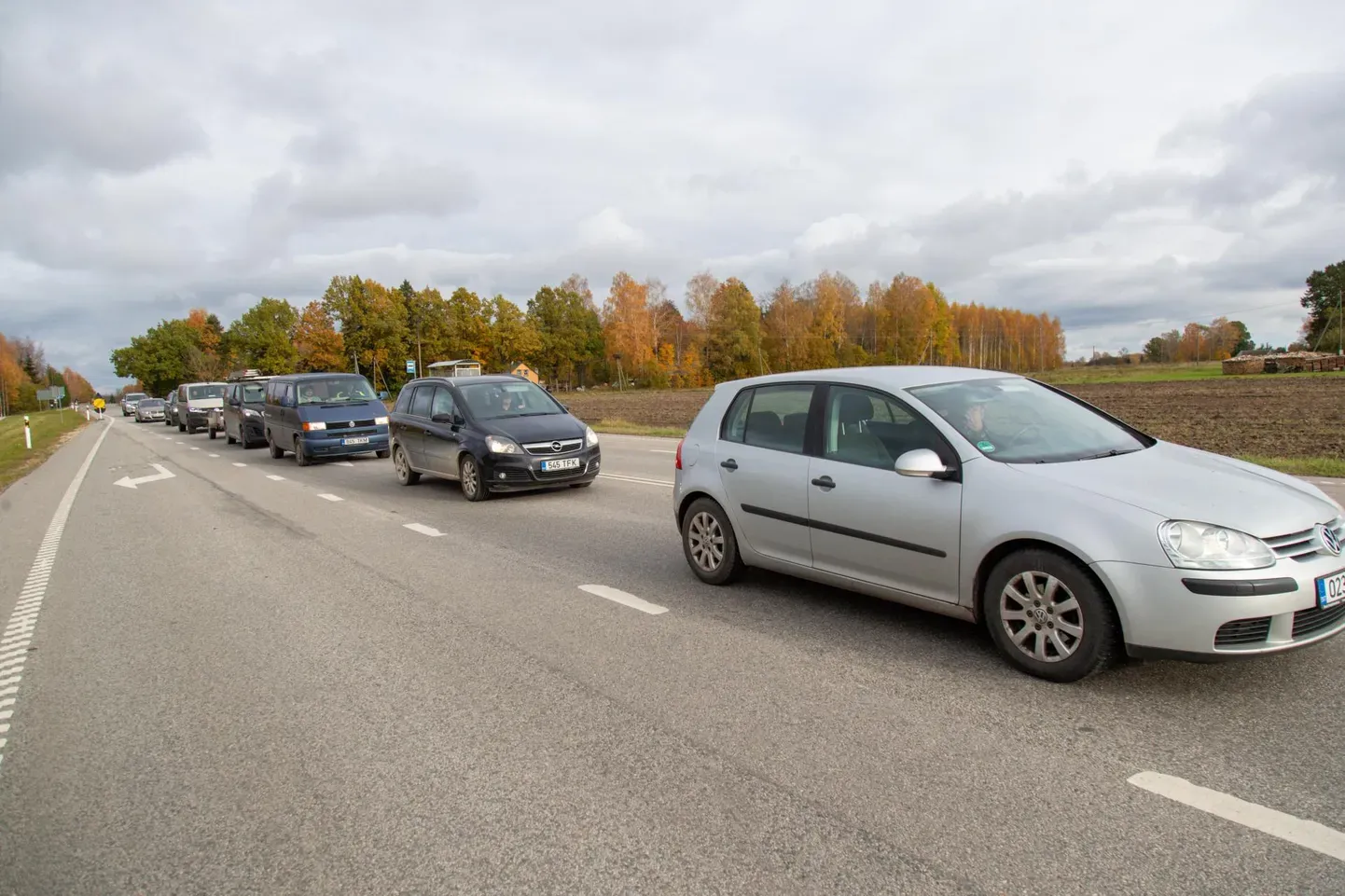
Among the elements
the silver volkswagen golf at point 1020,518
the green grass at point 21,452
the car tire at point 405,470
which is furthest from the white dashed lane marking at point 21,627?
the green grass at point 21,452

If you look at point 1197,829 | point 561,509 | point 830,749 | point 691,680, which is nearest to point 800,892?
point 830,749

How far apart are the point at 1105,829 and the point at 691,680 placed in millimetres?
2048

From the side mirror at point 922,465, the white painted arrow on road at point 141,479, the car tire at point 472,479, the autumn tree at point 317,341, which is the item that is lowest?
the white painted arrow on road at point 141,479

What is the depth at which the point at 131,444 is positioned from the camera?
27.0m

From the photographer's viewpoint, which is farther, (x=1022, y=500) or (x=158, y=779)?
(x=1022, y=500)

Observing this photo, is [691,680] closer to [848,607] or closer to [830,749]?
[830,749]

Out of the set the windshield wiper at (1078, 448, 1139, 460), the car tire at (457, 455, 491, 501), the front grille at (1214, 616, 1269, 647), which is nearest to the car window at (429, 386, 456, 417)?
the car tire at (457, 455, 491, 501)

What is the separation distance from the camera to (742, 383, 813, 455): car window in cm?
567

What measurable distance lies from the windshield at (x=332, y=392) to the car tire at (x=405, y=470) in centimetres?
475

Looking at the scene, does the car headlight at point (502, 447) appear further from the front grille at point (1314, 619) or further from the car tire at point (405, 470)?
the front grille at point (1314, 619)

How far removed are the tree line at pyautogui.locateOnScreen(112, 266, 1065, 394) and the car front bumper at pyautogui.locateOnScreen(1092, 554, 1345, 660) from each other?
7947 cm

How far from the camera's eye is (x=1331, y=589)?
12.6ft

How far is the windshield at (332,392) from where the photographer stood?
17703mm

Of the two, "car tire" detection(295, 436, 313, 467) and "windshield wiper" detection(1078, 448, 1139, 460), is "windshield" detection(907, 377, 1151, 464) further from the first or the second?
"car tire" detection(295, 436, 313, 467)
